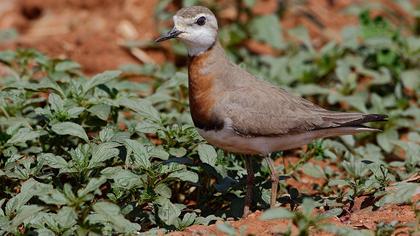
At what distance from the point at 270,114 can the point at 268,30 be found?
3875mm

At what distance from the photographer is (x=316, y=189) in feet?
23.7

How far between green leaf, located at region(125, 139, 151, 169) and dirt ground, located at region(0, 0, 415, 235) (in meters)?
3.67

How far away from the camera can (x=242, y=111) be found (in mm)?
6074

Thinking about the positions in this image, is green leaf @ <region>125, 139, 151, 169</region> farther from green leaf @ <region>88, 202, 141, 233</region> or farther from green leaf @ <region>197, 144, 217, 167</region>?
green leaf @ <region>88, 202, 141, 233</region>

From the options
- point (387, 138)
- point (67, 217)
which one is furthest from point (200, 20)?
point (387, 138)

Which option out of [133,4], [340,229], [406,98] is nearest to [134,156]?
[340,229]

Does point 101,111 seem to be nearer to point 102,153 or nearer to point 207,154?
point 102,153

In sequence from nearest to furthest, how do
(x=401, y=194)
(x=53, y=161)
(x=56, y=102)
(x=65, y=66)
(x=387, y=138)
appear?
(x=401, y=194) < (x=53, y=161) < (x=56, y=102) < (x=65, y=66) < (x=387, y=138)

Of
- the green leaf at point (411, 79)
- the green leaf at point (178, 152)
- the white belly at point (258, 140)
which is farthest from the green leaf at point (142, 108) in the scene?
the green leaf at point (411, 79)

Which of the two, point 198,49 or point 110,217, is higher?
point 198,49

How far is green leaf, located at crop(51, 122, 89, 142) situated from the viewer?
6117 mm

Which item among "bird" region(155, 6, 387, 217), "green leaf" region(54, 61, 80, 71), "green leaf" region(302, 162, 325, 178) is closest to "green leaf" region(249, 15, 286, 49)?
"green leaf" region(54, 61, 80, 71)

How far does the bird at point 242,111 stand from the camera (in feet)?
19.8

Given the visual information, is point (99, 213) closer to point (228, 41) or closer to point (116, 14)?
point (228, 41)
